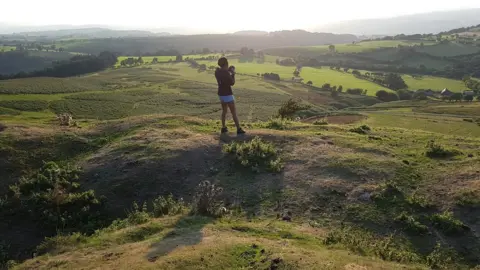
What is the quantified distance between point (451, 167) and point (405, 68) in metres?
158

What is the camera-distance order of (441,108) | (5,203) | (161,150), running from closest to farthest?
(5,203) < (161,150) < (441,108)

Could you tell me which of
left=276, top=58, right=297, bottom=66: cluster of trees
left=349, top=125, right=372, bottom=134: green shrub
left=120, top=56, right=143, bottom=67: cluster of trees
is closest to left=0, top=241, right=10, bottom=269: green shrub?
left=349, top=125, right=372, bottom=134: green shrub

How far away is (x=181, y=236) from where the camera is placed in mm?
9266

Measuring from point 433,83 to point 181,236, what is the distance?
5394 inches

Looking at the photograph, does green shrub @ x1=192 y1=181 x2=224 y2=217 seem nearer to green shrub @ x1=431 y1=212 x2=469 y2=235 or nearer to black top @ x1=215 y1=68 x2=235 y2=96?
green shrub @ x1=431 y1=212 x2=469 y2=235

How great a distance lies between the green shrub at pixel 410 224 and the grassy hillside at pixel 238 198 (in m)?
0.03

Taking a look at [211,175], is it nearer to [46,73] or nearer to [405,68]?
[46,73]

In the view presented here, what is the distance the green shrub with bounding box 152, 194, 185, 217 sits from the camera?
36.6ft

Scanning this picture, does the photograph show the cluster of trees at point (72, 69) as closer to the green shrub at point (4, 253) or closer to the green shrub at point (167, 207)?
the green shrub at point (4, 253)

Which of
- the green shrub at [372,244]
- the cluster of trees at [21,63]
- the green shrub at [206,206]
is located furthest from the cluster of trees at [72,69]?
the green shrub at [372,244]

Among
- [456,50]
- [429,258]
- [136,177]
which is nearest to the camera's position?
[429,258]

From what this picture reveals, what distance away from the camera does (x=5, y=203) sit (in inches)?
475

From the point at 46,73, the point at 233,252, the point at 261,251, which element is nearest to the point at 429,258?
the point at 261,251

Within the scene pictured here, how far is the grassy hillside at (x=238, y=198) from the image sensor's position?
866 cm
